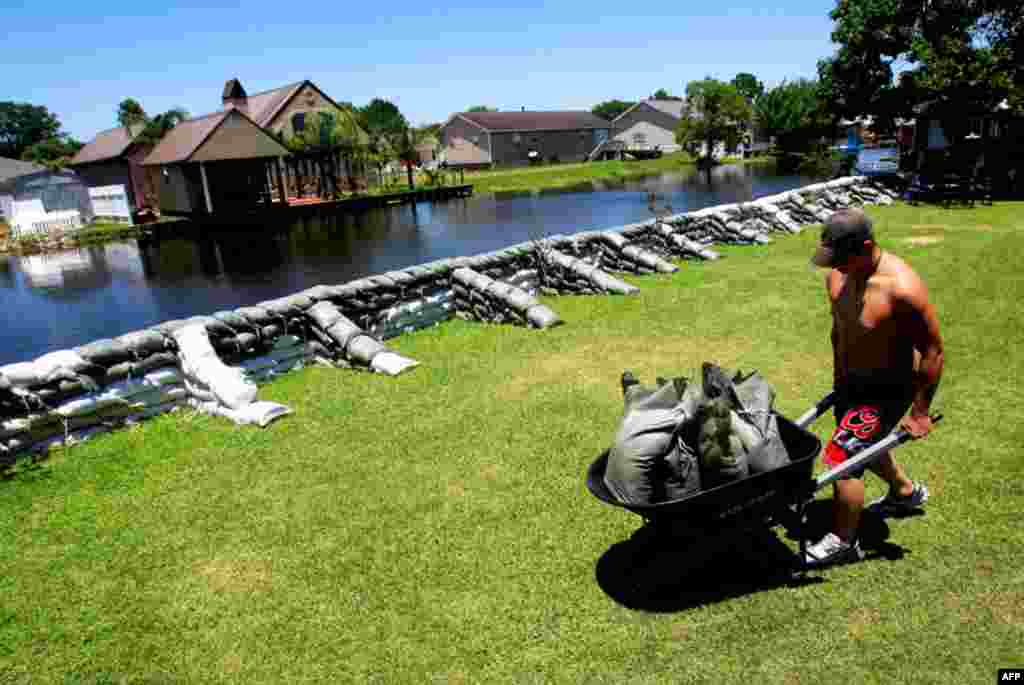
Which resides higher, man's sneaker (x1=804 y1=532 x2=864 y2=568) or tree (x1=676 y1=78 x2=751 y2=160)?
tree (x1=676 y1=78 x2=751 y2=160)

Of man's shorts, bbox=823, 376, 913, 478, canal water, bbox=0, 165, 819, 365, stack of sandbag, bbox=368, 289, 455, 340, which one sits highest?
man's shorts, bbox=823, 376, 913, 478

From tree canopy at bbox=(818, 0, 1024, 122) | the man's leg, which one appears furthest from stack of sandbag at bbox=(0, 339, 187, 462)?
tree canopy at bbox=(818, 0, 1024, 122)

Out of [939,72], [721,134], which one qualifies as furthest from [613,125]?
[939,72]

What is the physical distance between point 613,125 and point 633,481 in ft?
296

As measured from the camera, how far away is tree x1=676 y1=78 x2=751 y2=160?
72.9 meters

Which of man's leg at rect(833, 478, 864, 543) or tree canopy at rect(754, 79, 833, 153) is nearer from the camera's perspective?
man's leg at rect(833, 478, 864, 543)

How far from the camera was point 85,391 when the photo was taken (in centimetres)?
703

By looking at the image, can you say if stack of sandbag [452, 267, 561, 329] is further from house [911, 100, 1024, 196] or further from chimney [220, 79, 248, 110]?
chimney [220, 79, 248, 110]

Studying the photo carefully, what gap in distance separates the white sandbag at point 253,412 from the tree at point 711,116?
7159 centimetres

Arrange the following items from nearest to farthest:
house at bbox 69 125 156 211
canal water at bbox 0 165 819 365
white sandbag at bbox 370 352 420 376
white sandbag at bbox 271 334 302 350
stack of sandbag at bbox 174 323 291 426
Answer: stack of sandbag at bbox 174 323 291 426
white sandbag at bbox 370 352 420 376
white sandbag at bbox 271 334 302 350
canal water at bbox 0 165 819 365
house at bbox 69 125 156 211

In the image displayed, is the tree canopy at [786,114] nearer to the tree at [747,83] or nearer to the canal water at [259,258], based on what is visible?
the canal water at [259,258]

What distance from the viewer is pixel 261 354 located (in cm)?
868

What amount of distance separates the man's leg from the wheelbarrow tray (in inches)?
11.2

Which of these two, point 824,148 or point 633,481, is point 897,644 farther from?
point 824,148
